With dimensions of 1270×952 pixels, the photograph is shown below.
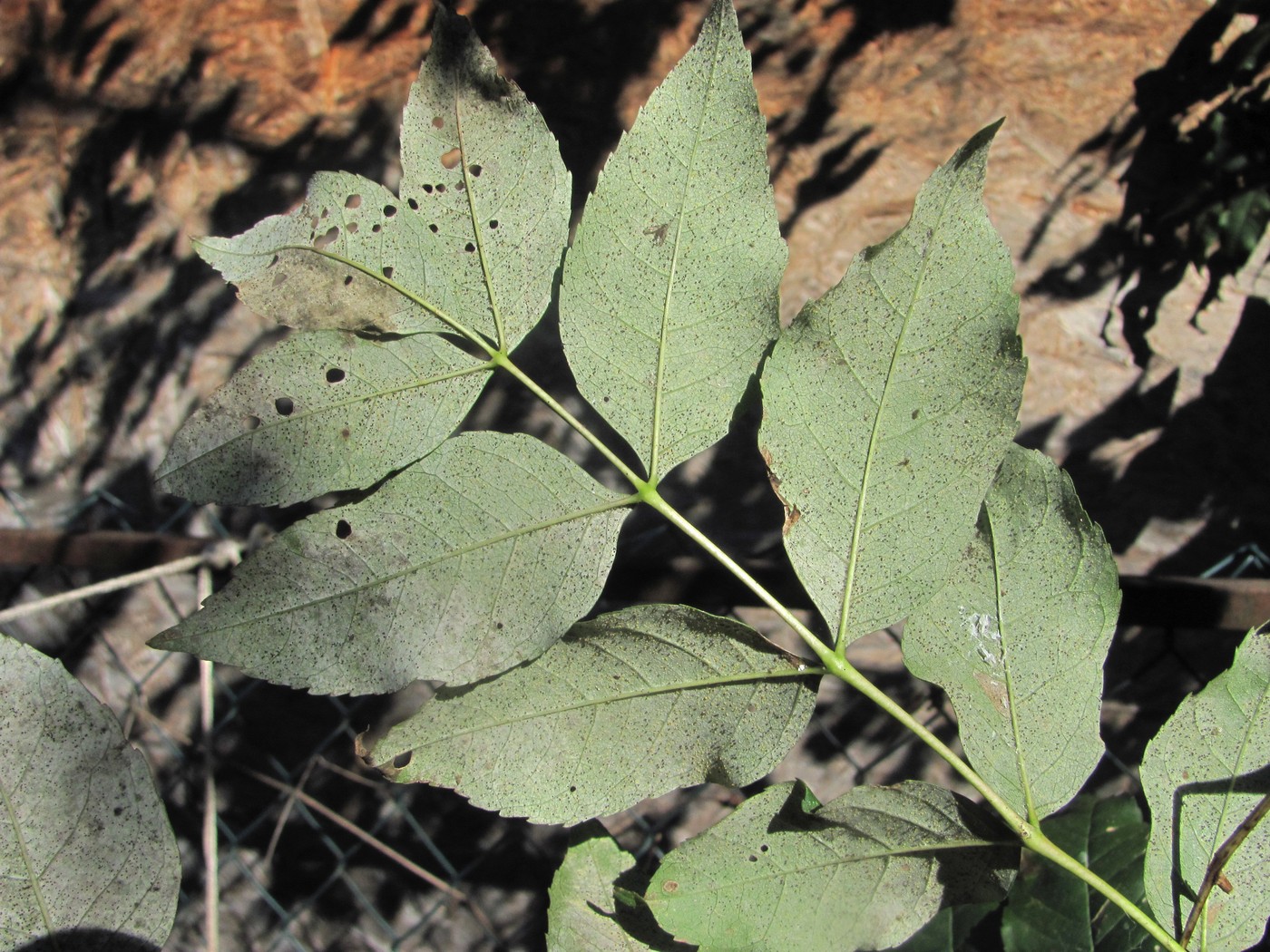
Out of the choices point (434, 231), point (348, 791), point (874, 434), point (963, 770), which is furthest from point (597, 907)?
point (348, 791)

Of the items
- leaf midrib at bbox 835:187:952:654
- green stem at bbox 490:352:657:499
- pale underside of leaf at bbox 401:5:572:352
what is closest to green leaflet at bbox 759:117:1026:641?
leaf midrib at bbox 835:187:952:654

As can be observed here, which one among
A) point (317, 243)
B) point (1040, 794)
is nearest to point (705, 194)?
point (317, 243)

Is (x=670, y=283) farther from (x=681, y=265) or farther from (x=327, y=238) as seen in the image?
(x=327, y=238)

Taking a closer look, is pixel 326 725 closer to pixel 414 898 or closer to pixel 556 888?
pixel 414 898

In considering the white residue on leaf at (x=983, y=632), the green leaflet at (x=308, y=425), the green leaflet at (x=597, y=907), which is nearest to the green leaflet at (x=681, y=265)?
the green leaflet at (x=308, y=425)

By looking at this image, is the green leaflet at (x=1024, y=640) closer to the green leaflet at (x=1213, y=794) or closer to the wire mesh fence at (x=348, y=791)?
the green leaflet at (x=1213, y=794)
